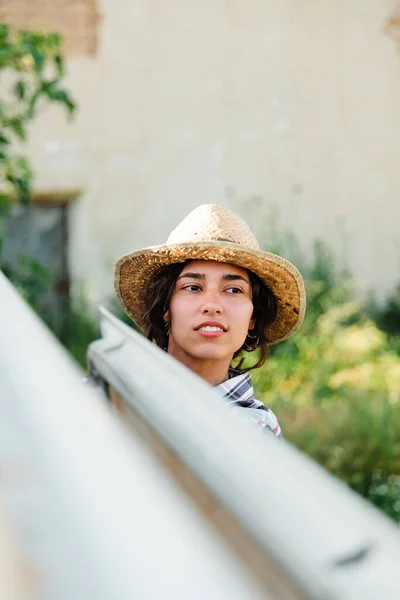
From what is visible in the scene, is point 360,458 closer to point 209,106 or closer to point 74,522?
point 209,106

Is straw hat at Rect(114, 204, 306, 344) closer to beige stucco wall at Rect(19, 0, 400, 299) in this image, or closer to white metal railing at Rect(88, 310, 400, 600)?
white metal railing at Rect(88, 310, 400, 600)

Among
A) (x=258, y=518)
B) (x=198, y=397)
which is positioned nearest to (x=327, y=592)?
(x=258, y=518)

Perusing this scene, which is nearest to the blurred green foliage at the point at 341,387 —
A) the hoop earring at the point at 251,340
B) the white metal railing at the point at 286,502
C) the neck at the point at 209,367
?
the hoop earring at the point at 251,340

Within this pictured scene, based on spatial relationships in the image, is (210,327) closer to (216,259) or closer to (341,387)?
(216,259)

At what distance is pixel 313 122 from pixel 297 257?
97cm

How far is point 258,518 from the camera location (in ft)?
1.44

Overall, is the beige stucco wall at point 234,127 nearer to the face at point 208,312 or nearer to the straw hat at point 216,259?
the straw hat at point 216,259

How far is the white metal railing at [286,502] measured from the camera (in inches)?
15.1

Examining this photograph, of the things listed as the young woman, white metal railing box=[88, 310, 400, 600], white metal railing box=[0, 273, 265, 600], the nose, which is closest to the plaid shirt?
the young woman

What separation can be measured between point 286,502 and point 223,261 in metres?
1.54

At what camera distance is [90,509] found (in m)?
0.40

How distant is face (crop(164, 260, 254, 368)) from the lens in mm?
1846

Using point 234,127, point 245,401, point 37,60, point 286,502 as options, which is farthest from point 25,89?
point 286,502

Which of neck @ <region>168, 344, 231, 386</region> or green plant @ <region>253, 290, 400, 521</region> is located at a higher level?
neck @ <region>168, 344, 231, 386</region>
